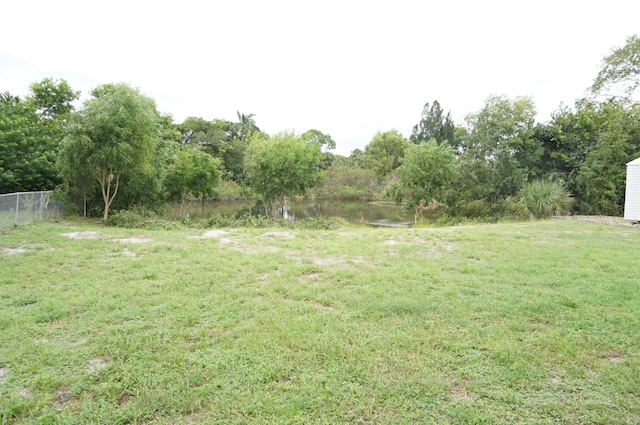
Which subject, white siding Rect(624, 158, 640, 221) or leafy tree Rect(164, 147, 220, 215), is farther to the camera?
leafy tree Rect(164, 147, 220, 215)

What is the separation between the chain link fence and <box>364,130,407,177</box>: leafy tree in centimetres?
3203

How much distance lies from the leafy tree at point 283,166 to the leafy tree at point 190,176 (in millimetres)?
1814

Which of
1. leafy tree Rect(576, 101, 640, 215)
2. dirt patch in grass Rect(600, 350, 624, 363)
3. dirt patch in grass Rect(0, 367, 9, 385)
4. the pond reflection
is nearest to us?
dirt patch in grass Rect(0, 367, 9, 385)

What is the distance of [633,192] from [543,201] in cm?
291

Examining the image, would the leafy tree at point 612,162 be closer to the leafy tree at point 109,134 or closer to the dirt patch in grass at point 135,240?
the dirt patch in grass at point 135,240

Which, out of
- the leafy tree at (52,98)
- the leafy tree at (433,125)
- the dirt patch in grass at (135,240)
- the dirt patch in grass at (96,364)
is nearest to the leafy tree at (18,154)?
the leafy tree at (52,98)

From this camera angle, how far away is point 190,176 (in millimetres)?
14750

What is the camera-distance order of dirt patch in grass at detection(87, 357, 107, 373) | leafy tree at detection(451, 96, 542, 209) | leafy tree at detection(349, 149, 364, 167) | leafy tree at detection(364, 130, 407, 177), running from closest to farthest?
dirt patch in grass at detection(87, 357, 107, 373) → leafy tree at detection(451, 96, 542, 209) → leafy tree at detection(364, 130, 407, 177) → leafy tree at detection(349, 149, 364, 167)

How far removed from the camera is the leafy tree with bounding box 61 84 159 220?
9.34m

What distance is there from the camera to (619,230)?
28.2 ft

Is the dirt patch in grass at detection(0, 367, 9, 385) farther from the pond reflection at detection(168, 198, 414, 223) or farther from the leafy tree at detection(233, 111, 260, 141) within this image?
the leafy tree at detection(233, 111, 260, 141)

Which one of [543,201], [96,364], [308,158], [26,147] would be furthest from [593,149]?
[26,147]

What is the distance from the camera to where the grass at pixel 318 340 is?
6.21ft

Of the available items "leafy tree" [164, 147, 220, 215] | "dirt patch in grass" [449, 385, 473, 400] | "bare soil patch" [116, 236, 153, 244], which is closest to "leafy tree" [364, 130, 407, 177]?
"leafy tree" [164, 147, 220, 215]
